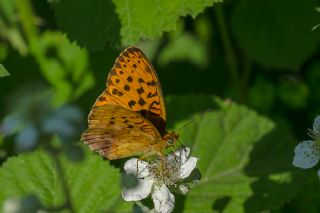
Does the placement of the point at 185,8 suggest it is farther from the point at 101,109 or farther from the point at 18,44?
the point at 18,44

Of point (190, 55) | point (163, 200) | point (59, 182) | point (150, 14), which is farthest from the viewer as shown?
point (190, 55)

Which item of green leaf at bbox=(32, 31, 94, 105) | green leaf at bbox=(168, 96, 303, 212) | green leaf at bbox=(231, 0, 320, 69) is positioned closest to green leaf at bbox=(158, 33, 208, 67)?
green leaf at bbox=(231, 0, 320, 69)

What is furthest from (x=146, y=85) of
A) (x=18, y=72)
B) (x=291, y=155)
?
(x=18, y=72)

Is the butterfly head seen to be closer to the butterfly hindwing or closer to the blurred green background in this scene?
the butterfly hindwing

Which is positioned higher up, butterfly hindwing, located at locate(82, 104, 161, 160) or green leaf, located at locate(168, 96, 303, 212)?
butterfly hindwing, located at locate(82, 104, 161, 160)

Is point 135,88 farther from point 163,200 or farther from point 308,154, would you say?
point 308,154

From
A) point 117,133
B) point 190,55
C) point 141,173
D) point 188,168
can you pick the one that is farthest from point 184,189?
point 190,55
